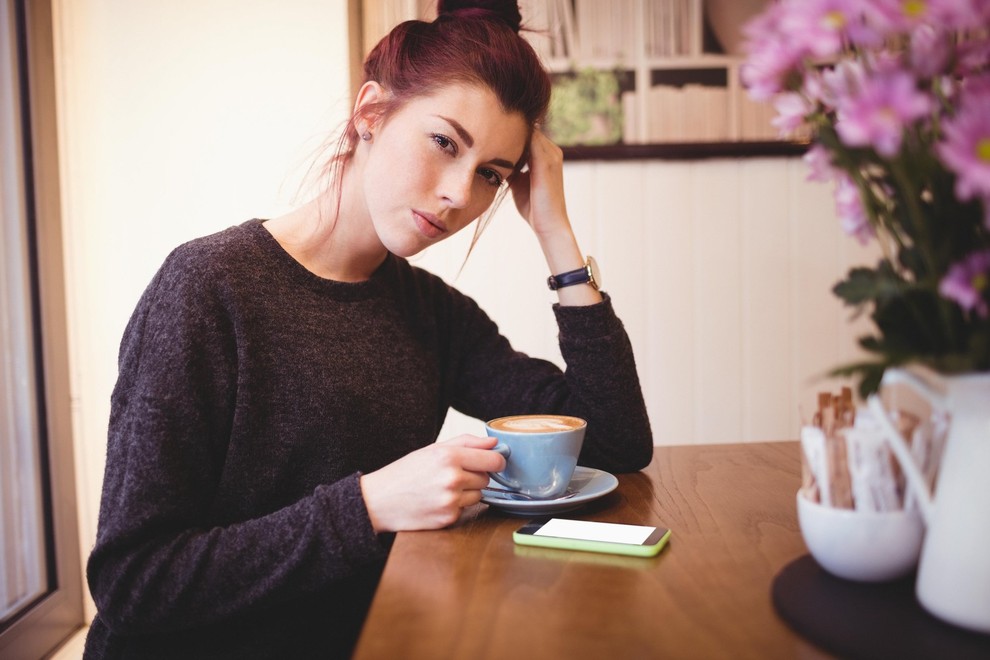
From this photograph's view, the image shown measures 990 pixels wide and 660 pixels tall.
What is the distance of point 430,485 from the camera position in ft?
2.45

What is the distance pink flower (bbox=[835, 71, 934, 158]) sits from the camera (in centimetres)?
40

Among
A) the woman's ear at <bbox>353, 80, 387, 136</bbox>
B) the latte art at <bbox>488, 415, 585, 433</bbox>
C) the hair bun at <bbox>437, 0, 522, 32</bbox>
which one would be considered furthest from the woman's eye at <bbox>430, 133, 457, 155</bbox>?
the latte art at <bbox>488, 415, 585, 433</bbox>

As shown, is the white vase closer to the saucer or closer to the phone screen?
the phone screen

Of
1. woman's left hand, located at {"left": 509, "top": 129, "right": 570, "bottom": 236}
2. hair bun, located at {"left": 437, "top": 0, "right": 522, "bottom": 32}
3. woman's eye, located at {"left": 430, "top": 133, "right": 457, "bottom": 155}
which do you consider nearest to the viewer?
woman's eye, located at {"left": 430, "top": 133, "right": 457, "bottom": 155}

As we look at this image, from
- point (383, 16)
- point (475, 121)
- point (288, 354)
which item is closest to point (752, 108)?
point (383, 16)

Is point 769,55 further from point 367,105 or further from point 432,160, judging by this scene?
point 367,105

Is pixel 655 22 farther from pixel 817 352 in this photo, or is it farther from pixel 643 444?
pixel 643 444

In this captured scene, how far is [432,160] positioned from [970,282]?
0.72 meters

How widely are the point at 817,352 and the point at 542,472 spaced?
1429 mm

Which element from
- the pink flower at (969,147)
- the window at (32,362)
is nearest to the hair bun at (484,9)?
the pink flower at (969,147)

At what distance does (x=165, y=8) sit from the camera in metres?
1.75

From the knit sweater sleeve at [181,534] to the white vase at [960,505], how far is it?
0.48 m

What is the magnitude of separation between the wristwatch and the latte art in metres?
0.33

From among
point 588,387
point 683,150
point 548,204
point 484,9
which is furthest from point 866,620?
point 683,150
